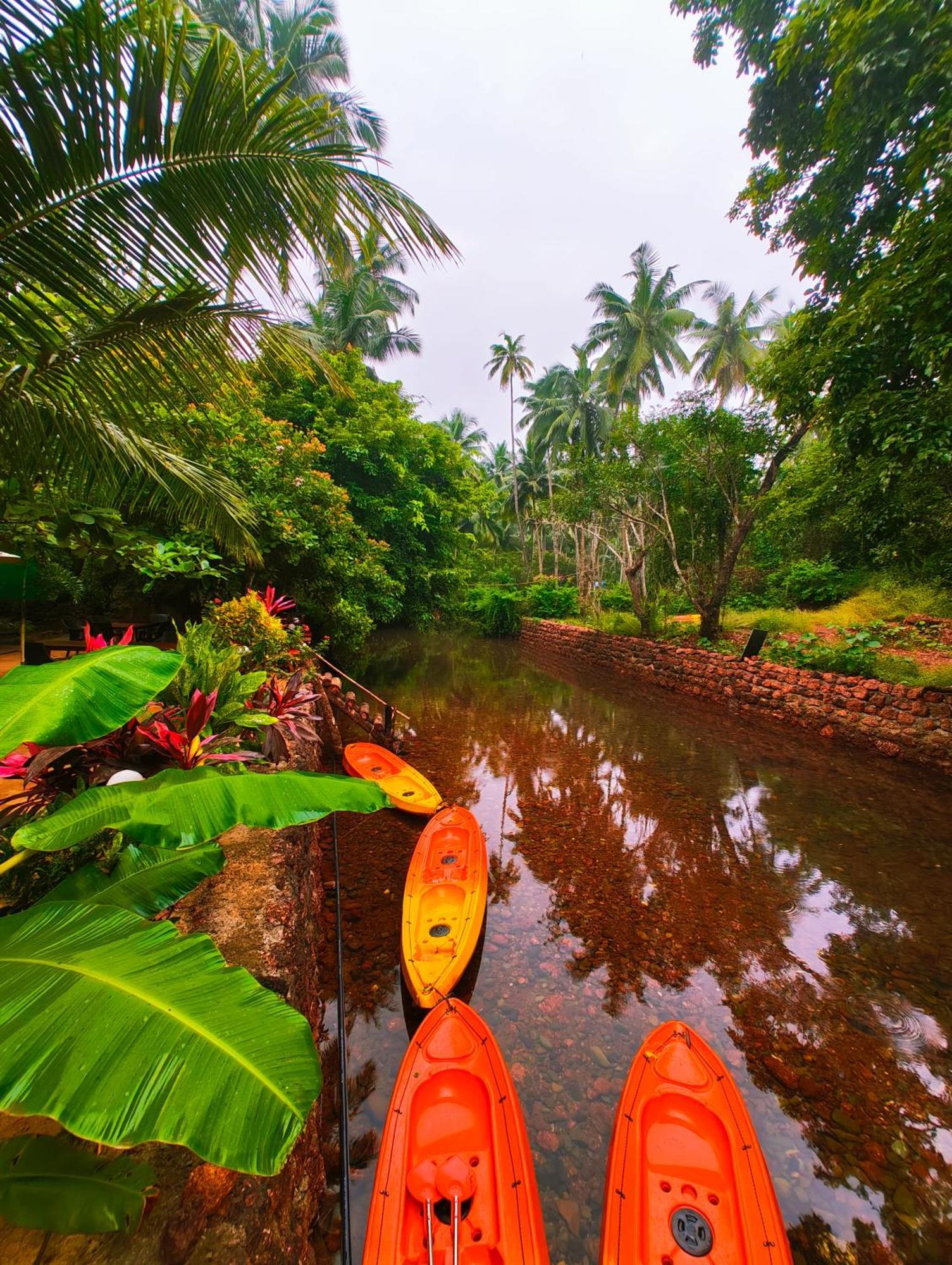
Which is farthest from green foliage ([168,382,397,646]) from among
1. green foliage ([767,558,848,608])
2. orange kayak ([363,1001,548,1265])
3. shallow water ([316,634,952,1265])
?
green foliage ([767,558,848,608])

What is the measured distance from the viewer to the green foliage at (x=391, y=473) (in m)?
13.2

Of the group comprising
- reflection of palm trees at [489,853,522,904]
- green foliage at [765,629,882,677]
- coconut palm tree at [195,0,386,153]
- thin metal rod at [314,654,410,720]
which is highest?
coconut palm tree at [195,0,386,153]

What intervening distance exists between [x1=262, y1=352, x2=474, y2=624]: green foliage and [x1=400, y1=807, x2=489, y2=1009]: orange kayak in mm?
8173

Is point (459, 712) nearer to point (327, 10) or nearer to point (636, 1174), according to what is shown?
point (636, 1174)

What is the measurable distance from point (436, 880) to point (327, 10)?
3146cm

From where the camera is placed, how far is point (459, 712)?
9492 millimetres

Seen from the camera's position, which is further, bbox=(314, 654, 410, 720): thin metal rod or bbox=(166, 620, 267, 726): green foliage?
bbox=(314, 654, 410, 720): thin metal rod

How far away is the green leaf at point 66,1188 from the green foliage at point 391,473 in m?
10.9

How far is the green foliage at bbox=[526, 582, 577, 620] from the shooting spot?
20188 mm

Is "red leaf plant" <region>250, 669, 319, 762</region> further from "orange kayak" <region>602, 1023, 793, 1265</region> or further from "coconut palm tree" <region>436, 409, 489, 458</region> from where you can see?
"coconut palm tree" <region>436, 409, 489, 458</region>

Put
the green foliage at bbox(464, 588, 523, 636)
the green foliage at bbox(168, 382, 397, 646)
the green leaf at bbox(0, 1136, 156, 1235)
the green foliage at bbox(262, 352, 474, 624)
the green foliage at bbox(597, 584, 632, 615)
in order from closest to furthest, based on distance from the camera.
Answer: the green leaf at bbox(0, 1136, 156, 1235) → the green foliage at bbox(168, 382, 397, 646) → the green foliage at bbox(262, 352, 474, 624) → the green foliage at bbox(597, 584, 632, 615) → the green foliage at bbox(464, 588, 523, 636)

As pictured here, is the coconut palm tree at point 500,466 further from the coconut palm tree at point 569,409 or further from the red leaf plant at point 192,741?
the red leaf plant at point 192,741

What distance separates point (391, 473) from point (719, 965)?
13.7 metres

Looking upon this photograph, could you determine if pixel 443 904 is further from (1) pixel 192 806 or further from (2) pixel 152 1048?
(2) pixel 152 1048
